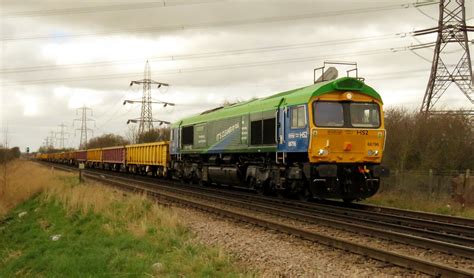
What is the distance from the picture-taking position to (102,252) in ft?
34.0

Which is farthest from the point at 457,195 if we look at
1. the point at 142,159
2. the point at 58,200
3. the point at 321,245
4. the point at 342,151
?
the point at 142,159

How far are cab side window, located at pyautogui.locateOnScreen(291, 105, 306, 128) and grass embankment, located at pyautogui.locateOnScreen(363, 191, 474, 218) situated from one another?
503 centimetres

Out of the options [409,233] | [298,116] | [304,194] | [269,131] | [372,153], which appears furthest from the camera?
[269,131]

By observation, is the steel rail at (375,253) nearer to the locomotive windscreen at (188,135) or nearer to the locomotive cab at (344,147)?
the locomotive cab at (344,147)

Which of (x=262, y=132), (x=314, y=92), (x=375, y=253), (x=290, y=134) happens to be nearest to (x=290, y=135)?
(x=290, y=134)

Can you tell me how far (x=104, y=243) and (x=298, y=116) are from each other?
7345mm

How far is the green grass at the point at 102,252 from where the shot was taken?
8.27 metres

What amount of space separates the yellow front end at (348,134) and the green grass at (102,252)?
542 cm

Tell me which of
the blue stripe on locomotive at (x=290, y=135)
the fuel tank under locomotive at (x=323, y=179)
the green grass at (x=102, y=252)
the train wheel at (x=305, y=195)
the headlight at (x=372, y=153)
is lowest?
the green grass at (x=102, y=252)

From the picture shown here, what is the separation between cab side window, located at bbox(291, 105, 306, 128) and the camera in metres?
15.4

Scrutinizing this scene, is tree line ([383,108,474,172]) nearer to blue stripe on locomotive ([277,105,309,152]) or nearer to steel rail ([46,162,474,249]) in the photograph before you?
blue stripe on locomotive ([277,105,309,152])

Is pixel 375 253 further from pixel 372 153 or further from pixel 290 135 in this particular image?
pixel 290 135

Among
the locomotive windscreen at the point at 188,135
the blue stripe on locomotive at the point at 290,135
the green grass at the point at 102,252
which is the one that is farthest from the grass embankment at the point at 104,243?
the locomotive windscreen at the point at 188,135

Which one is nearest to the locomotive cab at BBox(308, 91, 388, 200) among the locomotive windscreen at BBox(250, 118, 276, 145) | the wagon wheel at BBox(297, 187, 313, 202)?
the wagon wheel at BBox(297, 187, 313, 202)
